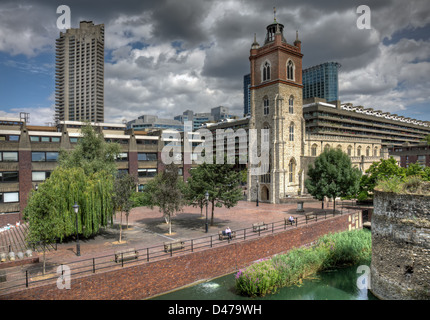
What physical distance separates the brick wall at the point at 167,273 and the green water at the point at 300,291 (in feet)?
1.99

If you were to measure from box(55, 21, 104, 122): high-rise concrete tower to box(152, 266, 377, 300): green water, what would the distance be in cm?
14123

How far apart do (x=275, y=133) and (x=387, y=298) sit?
2780 centimetres

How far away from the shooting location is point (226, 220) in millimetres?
28516

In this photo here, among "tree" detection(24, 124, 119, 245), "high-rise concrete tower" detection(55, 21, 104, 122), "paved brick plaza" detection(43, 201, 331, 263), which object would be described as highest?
"high-rise concrete tower" detection(55, 21, 104, 122)

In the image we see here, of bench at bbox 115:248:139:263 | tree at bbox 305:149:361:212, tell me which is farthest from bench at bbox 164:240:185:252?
tree at bbox 305:149:361:212

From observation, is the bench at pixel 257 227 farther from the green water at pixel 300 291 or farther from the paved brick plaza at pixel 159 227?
the green water at pixel 300 291

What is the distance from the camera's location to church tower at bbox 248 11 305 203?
134ft

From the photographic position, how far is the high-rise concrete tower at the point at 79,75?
144 meters

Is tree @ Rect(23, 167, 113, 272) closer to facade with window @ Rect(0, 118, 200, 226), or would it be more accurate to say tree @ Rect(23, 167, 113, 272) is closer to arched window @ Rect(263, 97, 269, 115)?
facade with window @ Rect(0, 118, 200, 226)

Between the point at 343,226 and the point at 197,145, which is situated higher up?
the point at 197,145

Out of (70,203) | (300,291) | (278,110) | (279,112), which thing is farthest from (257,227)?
(278,110)

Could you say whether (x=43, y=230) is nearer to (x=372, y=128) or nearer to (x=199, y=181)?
(x=199, y=181)

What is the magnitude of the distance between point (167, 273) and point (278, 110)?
98.8ft

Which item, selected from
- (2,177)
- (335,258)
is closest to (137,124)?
(2,177)
